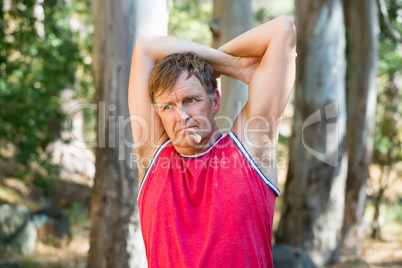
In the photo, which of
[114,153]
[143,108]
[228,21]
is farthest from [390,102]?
[143,108]

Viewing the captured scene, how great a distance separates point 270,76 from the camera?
6.69ft

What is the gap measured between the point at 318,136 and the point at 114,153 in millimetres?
3195

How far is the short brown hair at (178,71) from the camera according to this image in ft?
6.55

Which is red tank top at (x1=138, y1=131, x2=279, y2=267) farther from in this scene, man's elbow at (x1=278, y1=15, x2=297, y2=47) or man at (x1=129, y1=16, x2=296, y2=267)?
man's elbow at (x1=278, y1=15, x2=297, y2=47)

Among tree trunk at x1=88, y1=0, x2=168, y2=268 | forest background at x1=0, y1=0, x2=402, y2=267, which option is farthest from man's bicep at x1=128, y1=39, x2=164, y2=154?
tree trunk at x1=88, y1=0, x2=168, y2=268

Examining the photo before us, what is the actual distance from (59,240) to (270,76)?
21.8 ft

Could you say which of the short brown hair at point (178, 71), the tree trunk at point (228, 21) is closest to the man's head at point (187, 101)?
the short brown hair at point (178, 71)

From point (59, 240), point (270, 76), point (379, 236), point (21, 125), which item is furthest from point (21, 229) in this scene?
point (379, 236)

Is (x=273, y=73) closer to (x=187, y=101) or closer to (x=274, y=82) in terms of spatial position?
(x=274, y=82)

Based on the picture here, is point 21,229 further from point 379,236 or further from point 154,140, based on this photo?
point 379,236

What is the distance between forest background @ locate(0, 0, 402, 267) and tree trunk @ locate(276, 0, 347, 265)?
0.05 ft

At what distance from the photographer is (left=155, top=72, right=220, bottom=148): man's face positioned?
196 centimetres

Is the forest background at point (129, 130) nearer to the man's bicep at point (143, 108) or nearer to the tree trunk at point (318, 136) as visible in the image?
the tree trunk at point (318, 136)

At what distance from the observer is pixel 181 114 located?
1.95 metres
